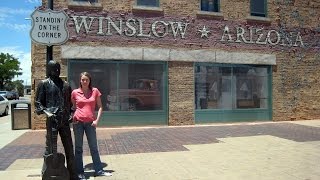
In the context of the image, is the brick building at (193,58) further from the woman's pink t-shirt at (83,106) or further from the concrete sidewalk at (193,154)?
the woman's pink t-shirt at (83,106)

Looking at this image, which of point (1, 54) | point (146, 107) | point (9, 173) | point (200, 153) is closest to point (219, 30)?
point (146, 107)

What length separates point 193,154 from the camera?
9.67m

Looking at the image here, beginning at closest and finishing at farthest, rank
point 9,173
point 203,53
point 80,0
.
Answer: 1. point 9,173
2. point 80,0
3. point 203,53

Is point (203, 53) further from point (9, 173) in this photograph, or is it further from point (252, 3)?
point (9, 173)

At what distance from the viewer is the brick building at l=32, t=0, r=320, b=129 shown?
14.9 metres

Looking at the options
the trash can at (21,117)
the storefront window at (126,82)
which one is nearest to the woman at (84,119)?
the storefront window at (126,82)

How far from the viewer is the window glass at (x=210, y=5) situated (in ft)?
54.2

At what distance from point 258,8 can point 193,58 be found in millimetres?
3952

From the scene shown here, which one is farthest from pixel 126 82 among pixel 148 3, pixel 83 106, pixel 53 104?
pixel 53 104

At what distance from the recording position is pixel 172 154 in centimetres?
965

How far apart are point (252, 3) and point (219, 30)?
2.10 m

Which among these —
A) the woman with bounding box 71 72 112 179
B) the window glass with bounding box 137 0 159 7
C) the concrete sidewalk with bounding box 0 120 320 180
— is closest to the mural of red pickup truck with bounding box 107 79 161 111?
the concrete sidewalk with bounding box 0 120 320 180

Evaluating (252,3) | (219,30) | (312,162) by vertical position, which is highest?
(252,3)

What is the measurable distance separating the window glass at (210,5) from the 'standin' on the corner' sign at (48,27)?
977 centimetres
